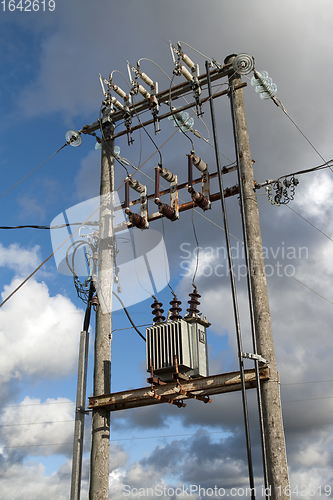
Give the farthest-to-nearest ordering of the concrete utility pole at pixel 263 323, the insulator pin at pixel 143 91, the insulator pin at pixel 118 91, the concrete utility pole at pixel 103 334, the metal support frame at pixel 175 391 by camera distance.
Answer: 1. the insulator pin at pixel 118 91
2. the insulator pin at pixel 143 91
3. the concrete utility pole at pixel 103 334
4. the metal support frame at pixel 175 391
5. the concrete utility pole at pixel 263 323

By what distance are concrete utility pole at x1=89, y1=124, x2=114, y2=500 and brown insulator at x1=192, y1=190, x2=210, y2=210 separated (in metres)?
1.87

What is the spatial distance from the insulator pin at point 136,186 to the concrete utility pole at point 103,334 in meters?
0.59

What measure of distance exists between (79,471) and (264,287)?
13.9 ft

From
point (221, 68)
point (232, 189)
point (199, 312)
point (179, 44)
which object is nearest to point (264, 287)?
point (199, 312)

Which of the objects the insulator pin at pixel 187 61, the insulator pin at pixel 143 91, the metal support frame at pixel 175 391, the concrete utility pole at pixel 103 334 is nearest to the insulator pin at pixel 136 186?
the concrete utility pole at pixel 103 334

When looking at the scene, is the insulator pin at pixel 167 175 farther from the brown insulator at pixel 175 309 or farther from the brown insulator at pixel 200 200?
the brown insulator at pixel 175 309

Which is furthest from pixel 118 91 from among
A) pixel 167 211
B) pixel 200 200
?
pixel 200 200

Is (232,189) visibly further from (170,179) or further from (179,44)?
(179,44)

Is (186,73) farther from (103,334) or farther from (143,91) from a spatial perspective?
(103,334)

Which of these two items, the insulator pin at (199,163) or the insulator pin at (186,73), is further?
the insulator pin at (186,73)

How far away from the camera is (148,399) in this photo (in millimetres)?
7762

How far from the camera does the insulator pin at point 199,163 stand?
8945 mm

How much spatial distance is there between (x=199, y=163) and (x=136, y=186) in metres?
1.37

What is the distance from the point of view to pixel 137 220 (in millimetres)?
9094
